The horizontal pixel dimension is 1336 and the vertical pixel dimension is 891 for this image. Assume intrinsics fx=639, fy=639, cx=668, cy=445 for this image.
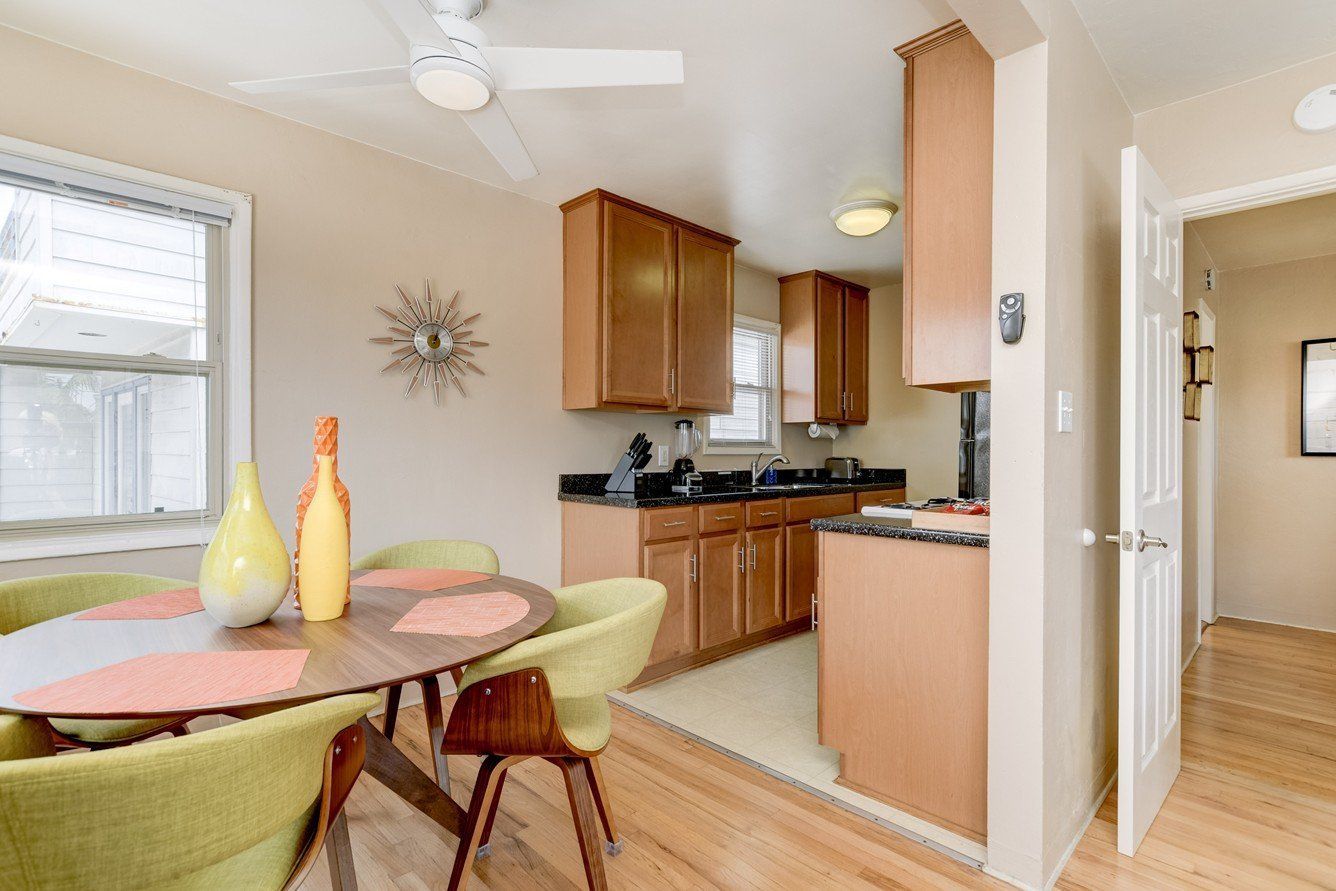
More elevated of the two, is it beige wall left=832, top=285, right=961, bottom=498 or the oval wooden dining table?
beige wall left=832, top=285, right=961, bottom=498

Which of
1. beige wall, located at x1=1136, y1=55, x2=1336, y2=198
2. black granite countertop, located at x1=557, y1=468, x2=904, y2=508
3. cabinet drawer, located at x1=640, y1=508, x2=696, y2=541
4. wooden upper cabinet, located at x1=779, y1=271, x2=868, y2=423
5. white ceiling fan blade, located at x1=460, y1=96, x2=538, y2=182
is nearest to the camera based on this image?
white ceiling fan blade, located at x1=460, y1=96, x2=538, y2=182

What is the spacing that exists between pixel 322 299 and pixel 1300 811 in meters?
3.90

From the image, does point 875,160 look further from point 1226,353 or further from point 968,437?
point 1226,353

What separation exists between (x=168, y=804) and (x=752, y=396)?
419cm

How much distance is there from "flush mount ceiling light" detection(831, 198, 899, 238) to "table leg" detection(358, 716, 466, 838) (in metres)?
2.99

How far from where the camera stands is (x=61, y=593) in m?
1.80

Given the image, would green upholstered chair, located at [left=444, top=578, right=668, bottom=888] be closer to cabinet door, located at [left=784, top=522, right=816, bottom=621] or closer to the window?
cabinet door, located at [left=784, top=522, right=816, bottom=621]

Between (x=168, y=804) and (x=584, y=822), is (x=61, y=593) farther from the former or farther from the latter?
(x=584, y=822)

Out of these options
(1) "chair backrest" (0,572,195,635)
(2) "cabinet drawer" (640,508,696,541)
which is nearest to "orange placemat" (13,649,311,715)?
(1) "chair backrest" (0,572,195,635)

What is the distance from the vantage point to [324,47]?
2.08 m

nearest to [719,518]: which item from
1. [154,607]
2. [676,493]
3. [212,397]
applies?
[676,493]

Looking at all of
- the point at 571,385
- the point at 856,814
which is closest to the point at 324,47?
the point at 571,385

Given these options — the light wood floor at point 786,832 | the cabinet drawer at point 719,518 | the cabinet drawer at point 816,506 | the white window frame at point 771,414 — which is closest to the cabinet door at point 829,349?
the white window frame at point 771,414

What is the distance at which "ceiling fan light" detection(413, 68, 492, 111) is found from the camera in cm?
156
